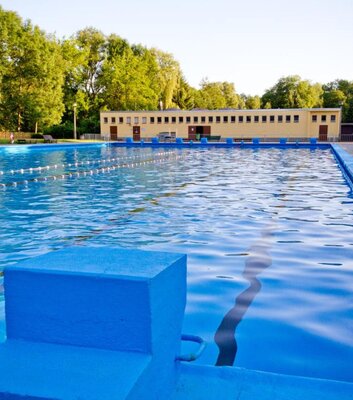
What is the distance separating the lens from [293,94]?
7950cm

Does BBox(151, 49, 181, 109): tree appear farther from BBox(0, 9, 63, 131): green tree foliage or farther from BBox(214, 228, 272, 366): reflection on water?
BBox(214, 228, 272, 366): reflection on water

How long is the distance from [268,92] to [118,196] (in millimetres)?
76990

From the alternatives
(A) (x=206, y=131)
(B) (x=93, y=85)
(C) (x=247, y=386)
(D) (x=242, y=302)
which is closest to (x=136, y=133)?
(A) (x=206, y=131)

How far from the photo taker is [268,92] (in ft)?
279

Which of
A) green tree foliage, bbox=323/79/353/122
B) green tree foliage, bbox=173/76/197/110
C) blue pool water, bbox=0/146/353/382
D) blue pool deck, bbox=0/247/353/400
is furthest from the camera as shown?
green tree foliage, bbox=173/76/197/110

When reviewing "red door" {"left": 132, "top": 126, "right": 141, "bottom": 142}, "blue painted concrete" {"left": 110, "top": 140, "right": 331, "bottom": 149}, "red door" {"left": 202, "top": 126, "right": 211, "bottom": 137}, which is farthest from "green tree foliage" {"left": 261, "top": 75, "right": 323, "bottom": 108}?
"blue painted concrete" {"left": 110, "top": 140, "right": 331, "bottom": 149}

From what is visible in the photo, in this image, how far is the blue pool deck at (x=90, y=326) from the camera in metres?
1.71

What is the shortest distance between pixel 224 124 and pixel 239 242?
163ft

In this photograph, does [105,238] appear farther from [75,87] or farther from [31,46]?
[75,87]

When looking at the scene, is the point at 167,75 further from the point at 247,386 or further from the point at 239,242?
the point at 247,386

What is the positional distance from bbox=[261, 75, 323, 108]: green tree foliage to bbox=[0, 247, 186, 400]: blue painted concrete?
79837mm

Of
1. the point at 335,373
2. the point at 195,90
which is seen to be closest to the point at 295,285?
the point at 335,373

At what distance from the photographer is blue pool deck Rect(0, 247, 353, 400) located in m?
1.71

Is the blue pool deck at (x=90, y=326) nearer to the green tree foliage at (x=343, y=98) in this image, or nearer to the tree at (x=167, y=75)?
the tree at (x=167, y=75)
